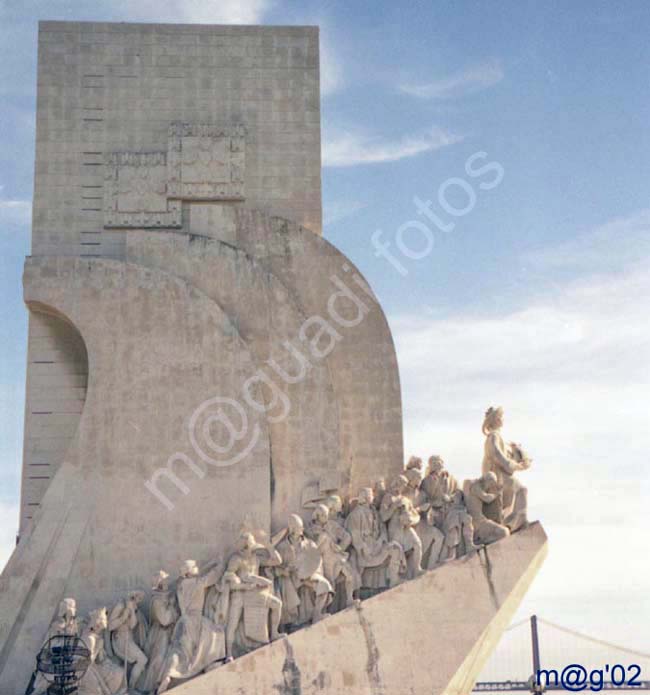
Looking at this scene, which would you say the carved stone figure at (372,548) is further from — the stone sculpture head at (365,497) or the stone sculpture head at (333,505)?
the stone sculpture head at (333,505)

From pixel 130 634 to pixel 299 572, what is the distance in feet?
6.04

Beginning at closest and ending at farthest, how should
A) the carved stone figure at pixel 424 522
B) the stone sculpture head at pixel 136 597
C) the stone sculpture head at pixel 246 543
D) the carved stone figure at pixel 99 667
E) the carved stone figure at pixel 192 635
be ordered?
1. the carved stone figure at pixel 99 667
2. the carved stone figure at pixel 192 635
3. the stone sculpture head at pixel 136 597
4. the stone sculpture head at pixel 246 543
5. the carved stone figure at pixel 424 522

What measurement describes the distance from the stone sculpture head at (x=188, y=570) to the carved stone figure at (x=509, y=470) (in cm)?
329

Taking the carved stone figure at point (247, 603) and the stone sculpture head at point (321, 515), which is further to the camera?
the stone sculpture head at point (321, 515)

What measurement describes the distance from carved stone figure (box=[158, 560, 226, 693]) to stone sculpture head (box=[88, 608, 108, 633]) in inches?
28.3

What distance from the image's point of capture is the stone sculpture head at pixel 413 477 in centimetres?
1388

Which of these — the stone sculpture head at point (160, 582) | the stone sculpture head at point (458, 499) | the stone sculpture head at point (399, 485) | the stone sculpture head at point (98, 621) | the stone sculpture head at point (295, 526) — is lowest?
the stone sculpture head at point (98, 621)

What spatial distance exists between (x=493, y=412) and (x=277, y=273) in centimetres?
314

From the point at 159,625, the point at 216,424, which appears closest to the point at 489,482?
the point at 216,424

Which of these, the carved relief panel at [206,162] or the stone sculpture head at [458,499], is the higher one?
the carved relief panel at [206,162]

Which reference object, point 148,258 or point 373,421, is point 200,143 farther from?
point 373,421

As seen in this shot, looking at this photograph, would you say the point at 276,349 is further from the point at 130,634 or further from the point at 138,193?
the point at 130,634

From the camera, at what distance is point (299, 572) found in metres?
13.3

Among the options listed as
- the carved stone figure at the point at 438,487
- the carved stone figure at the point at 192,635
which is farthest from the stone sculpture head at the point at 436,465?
the carved stone figure at the point at 192,635
